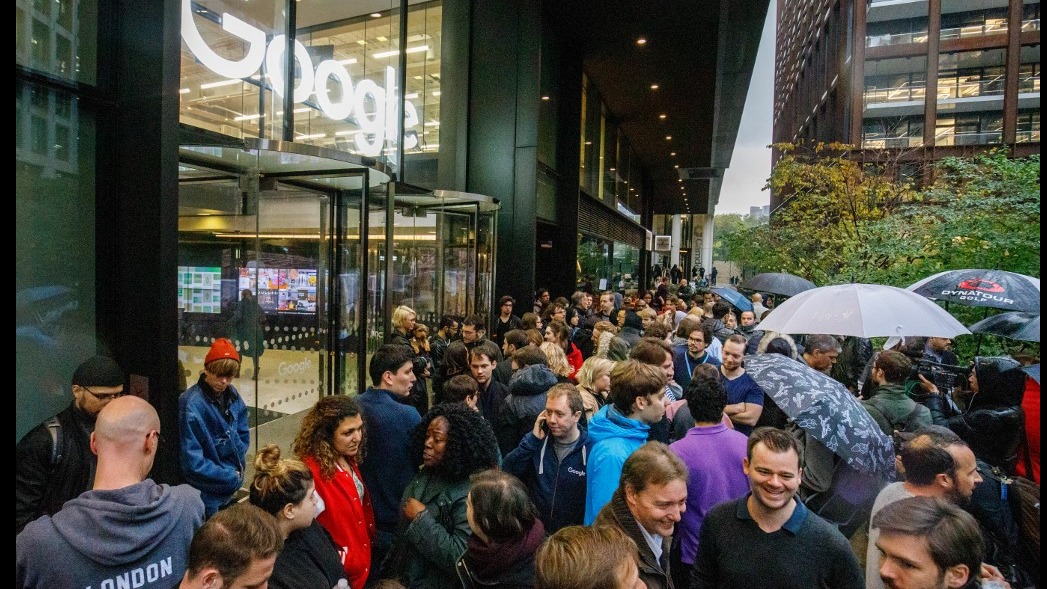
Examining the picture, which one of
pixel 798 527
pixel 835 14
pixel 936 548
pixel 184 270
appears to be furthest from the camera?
pixel 835 14

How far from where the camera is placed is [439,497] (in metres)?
2.78

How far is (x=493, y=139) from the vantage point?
1241 cm

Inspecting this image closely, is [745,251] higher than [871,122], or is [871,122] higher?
[871,122]

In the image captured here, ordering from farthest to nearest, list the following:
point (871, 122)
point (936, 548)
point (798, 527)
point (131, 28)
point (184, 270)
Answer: point (871, 122) < point (184, 270) < point (131, 28) < point (798, 527) < point (936, 548)

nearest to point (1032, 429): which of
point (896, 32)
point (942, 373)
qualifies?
point (942, 373)

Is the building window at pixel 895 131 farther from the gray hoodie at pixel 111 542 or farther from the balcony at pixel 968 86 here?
the gray hoodie at pixel 111 542

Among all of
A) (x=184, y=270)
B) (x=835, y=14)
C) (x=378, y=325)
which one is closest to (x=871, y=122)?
(x=835, y=14)

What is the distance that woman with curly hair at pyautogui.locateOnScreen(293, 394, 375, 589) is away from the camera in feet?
9.44

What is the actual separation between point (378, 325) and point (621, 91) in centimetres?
1386

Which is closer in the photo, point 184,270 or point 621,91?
point 184,270

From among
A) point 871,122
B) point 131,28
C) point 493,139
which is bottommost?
point 131,28

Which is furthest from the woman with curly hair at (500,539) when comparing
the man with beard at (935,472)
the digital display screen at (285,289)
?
the digital display screen at (285,289)

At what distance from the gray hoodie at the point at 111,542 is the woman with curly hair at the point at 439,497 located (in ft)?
2.90

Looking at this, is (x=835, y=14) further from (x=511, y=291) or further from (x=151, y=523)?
(x=151, y=523)
